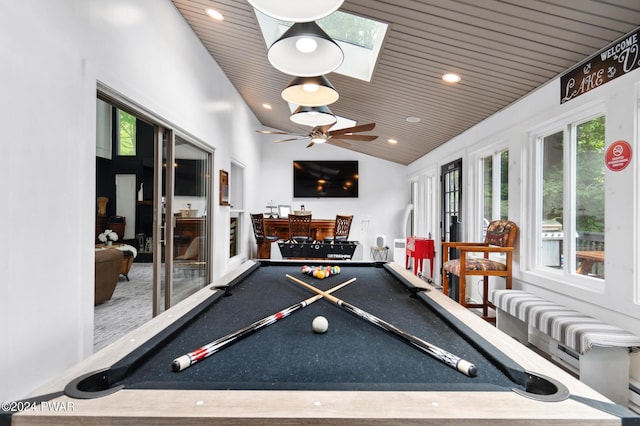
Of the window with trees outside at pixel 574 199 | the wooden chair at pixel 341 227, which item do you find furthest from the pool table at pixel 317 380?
the wooden chair at pixel 341 227

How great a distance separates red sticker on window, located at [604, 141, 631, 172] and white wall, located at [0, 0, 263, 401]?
3433 mm

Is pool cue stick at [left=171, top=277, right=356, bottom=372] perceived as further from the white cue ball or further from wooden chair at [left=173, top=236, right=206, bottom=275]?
wooden chair at [left=173, top=236, right=206, bottom=275]

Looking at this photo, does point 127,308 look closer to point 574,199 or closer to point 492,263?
point 492,263

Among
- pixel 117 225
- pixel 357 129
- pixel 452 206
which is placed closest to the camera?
pixel 357 129

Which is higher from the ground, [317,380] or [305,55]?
[305,55]

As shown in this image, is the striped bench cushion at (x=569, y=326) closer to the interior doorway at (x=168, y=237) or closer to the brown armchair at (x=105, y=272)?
the interior doorway at (x=168, y=237)

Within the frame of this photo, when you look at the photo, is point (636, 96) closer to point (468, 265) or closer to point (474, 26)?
point (474, 26)

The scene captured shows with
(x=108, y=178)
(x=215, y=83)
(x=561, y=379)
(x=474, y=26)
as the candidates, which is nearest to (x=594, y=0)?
(x=474, y=26)

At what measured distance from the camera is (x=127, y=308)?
4039mm

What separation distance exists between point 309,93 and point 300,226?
12.5 ft

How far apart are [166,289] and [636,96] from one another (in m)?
4.09

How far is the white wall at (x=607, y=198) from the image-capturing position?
2.15 metres

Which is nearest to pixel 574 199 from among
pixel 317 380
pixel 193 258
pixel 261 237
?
pixel 317 380

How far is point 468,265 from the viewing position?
344 centimetres
